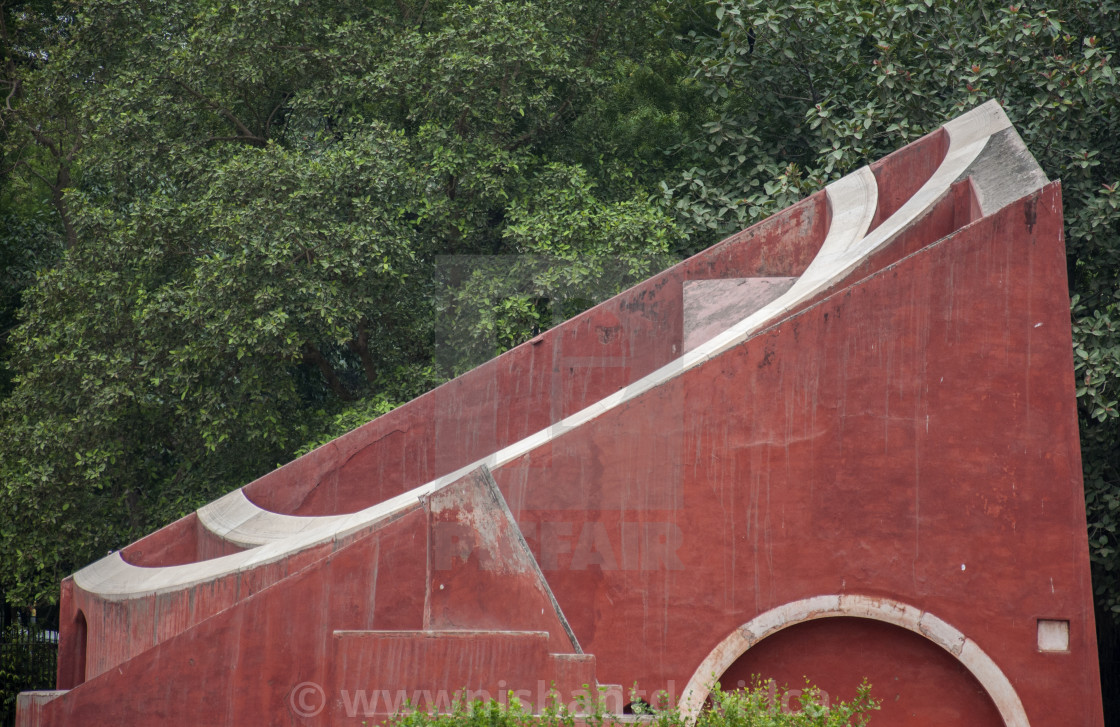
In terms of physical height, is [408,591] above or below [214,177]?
below

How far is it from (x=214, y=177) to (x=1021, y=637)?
7710mm

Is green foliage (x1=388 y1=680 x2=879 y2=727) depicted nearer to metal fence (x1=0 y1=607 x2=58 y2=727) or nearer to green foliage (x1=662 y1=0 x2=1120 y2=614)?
green foliage (x1=662 y1=0 x2=1120 y2=614)

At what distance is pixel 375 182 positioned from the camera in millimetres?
9141

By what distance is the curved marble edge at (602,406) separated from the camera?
532cm

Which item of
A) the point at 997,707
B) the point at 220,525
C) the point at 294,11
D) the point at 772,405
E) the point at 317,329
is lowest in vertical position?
the point at 997,707

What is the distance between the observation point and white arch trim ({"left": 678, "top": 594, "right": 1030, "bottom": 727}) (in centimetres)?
470

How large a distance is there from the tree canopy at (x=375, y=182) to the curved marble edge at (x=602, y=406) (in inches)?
70.7

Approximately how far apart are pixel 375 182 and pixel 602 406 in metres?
4.56

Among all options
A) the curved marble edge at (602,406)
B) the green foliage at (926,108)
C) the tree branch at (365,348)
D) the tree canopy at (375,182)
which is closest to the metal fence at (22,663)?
the tree canopy at (375,182)

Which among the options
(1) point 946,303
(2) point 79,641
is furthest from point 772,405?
(2) point 79,641

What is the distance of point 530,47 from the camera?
31.6 ft

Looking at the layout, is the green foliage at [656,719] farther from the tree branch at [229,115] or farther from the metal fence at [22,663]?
the tree branch at [229,115]

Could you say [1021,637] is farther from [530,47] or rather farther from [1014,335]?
[530,47]

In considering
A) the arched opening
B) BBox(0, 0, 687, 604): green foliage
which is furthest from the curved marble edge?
BBox(0, 0, 687, 604): green foliage
